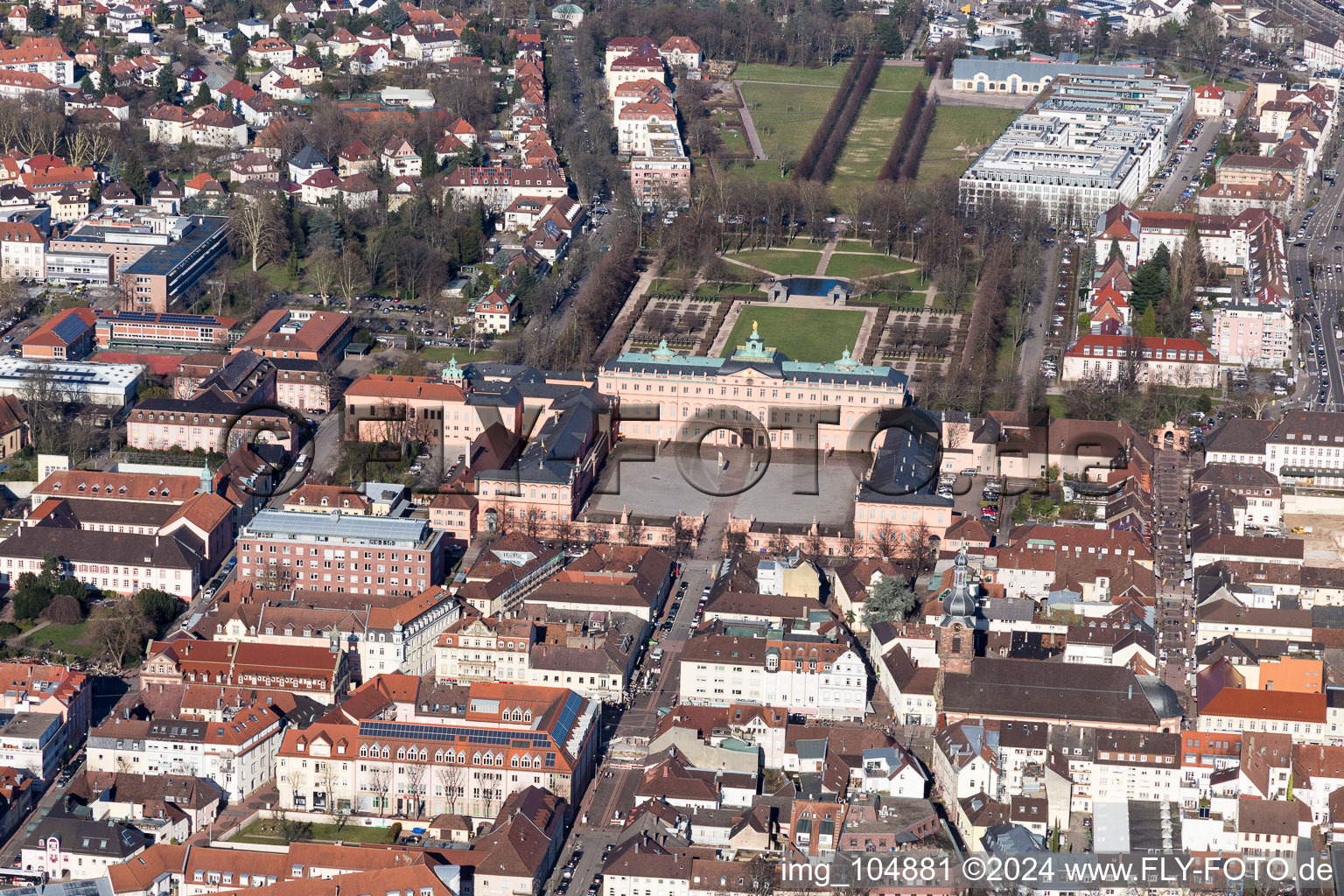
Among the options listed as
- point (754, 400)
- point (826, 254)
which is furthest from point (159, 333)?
point (826, 254)

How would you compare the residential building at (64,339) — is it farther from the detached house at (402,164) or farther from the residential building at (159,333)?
the detached house at (402,164)

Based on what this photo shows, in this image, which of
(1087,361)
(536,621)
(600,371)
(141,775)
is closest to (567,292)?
(600,371)

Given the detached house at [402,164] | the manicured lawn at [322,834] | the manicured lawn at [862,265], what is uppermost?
the manicured lawn at [322,834]

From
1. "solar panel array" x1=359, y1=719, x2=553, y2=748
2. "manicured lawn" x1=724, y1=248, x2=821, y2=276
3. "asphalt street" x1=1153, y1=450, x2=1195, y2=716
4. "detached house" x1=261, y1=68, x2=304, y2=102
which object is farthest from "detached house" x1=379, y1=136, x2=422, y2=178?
"solar panel array" x1=359, y1=719, x2=553, y2=748

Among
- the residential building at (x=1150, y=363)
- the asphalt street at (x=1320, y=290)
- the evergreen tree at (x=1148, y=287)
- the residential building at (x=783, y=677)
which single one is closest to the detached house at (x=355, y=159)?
the evergreen tree at (x=1148, y=287)

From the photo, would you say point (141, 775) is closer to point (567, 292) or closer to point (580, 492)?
point (580, 492)
